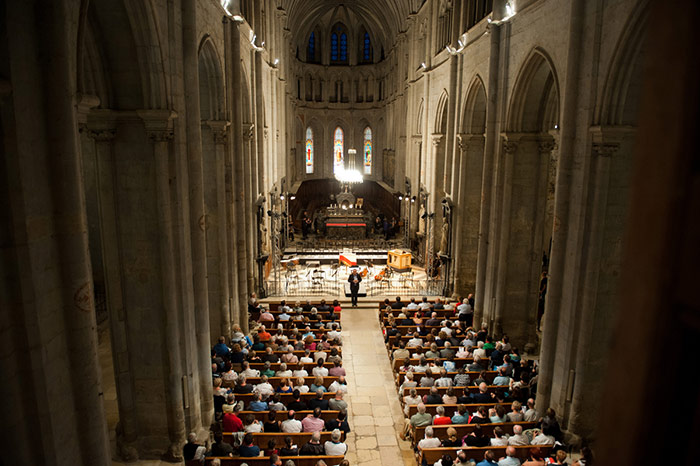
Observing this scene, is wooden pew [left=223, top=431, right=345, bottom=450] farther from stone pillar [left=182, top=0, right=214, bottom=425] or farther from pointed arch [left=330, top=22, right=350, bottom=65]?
pointed arch [left=330, top=22, right=350, bottom=65]

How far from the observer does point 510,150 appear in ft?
51.0

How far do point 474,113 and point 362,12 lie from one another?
31112 millimetres

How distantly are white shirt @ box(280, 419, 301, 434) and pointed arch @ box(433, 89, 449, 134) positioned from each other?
18021 mm

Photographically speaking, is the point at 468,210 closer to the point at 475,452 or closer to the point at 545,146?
the point at 545,146

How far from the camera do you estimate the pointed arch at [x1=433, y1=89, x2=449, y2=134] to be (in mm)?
24031

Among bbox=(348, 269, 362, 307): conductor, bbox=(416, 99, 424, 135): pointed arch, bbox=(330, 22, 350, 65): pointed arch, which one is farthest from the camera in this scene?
bbox=(330, 22, 350, 65): pointed arch

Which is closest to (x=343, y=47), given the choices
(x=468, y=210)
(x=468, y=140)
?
(x=468, y=140)

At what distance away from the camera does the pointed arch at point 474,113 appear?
64.0 ft

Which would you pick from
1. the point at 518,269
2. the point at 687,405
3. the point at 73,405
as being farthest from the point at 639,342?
the point at 518,269

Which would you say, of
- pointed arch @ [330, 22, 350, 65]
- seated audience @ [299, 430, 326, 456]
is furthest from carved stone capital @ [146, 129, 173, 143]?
pointed arch @ [330, 22, 350, 65]

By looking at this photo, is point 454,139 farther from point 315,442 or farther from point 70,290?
point 70,290

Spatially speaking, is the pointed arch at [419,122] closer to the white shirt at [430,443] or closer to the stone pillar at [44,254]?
the white shirt at [430,443]

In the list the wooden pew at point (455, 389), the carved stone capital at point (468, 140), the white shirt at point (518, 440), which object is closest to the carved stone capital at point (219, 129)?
the wooden pew at point (455, 389)

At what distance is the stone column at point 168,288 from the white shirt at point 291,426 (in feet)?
7.13
